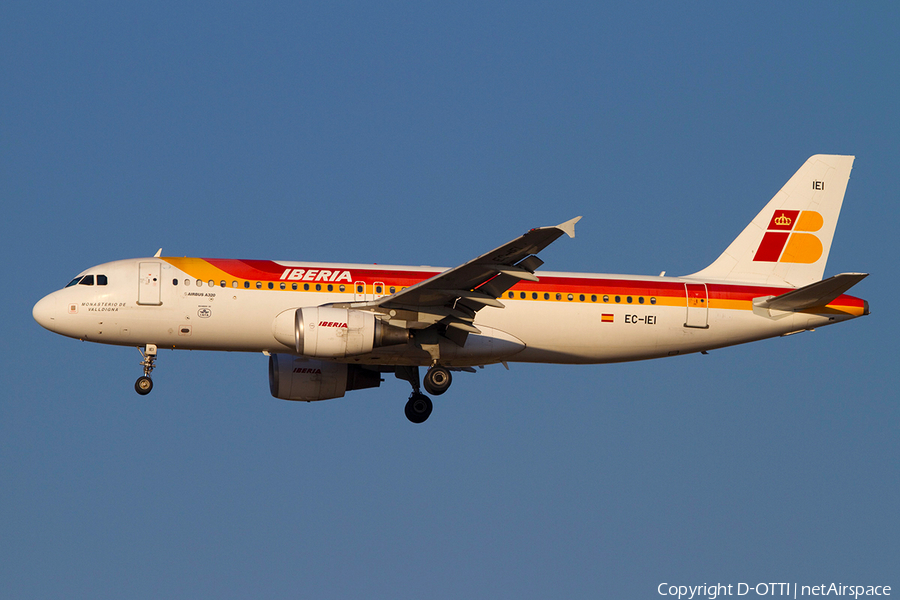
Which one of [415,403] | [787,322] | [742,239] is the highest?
[742,239]

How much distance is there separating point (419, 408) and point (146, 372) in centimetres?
852

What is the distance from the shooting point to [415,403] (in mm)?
34969

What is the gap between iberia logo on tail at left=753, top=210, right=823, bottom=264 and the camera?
36562 mm

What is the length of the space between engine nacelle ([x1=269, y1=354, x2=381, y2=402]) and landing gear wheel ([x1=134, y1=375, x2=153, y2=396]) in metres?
4.21

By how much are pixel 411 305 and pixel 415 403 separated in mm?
5062

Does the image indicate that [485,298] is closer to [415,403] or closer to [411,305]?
[411,305]

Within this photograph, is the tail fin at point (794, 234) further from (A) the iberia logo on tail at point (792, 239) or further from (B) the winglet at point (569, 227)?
(B) the winglet at point (569, 227)

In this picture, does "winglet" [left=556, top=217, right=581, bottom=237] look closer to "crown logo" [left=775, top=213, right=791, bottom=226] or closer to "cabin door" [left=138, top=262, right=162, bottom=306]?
"cabin door" [left=138, top=262, right=162, bottom=306]

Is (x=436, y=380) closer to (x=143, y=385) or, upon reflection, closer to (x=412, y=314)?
(x=412, y=314)

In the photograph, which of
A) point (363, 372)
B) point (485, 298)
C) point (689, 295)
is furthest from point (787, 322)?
point (363, 372)

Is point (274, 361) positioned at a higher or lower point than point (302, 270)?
lower

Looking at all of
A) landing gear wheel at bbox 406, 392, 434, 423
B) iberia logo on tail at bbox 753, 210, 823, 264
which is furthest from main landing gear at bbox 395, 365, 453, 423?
iberia logo on tail at bbox 753, 210, 823, 264

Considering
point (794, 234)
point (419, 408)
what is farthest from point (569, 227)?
point (794, 234)

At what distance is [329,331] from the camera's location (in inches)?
1192
